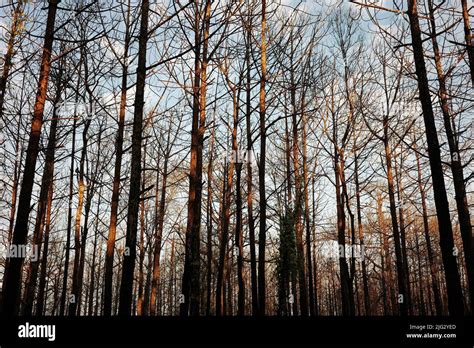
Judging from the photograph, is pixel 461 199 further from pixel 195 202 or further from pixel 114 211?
pixel 114 211

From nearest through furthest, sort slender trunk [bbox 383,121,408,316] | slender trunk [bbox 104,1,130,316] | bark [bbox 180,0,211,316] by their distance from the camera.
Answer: bark [bbox 180,0,211,316], slender trunk [bbox 104,1,130,316], slender trunk [bbox 383,121,408,316]

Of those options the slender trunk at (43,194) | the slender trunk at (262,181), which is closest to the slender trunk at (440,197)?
the slender trunk at (262,181)

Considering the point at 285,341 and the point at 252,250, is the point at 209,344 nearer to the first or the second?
the point at 285,341

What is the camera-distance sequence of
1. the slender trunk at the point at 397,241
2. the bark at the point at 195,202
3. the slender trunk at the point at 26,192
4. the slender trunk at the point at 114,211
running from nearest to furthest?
the slender trunk at the point at 26,192 → the bark at the point at 195,202 → the slender trunk at the point at 114,211 → the slender trunk at the point at 397,241

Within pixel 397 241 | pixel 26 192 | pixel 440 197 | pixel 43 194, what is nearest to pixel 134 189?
pixel 26 192

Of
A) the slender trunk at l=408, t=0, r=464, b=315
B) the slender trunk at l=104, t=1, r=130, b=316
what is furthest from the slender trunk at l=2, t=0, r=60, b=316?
the slender trunk at l=408, t=0, r=464, b=315

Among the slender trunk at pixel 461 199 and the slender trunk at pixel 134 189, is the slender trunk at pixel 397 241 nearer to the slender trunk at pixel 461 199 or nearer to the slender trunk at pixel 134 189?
the slender trunk at pixel 461 199

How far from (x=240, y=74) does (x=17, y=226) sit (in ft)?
22.9

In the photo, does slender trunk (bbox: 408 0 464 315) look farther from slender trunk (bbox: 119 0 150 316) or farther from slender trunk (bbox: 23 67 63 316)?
slender trunk (bbox: 23 67 63 316)

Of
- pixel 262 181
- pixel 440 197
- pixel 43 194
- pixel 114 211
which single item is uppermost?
pixel 43 194

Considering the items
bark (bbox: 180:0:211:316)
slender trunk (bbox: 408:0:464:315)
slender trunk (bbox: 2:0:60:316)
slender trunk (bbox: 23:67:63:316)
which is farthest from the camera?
slender trunk (bbox: 23:67:63:316)

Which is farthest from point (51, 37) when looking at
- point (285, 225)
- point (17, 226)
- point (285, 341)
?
point (285, 225)

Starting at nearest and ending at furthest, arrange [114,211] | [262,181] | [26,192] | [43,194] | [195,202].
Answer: [26,192]
[195,202]
[262,181]
[114,211]
[43,194]

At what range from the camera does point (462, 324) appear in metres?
→ 4.71
